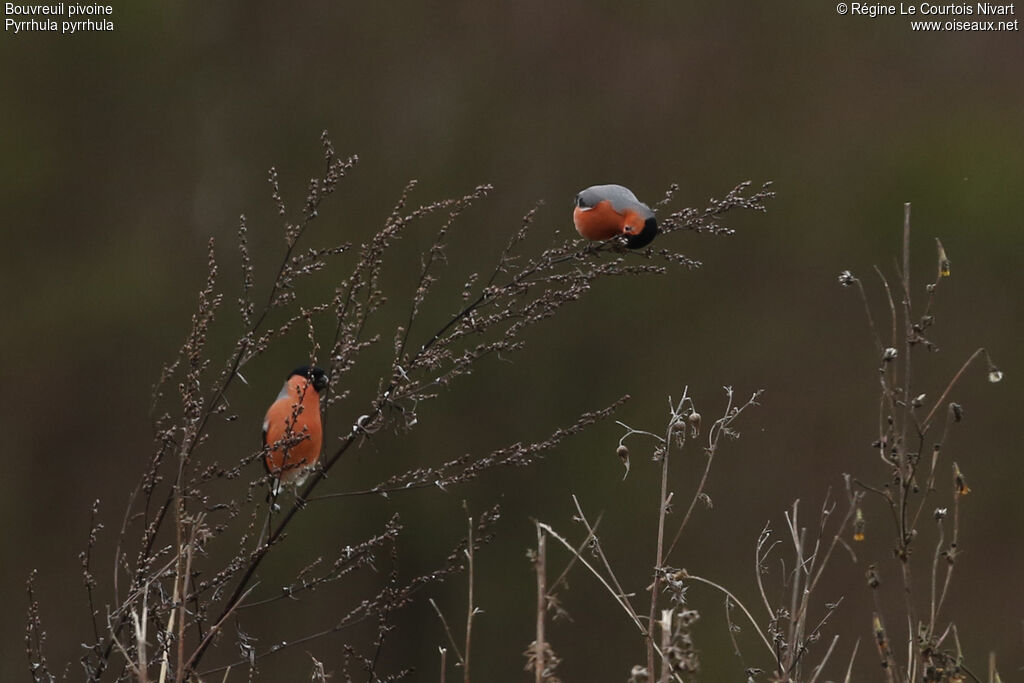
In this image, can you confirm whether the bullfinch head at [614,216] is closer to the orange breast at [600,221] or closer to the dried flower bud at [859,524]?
the orange breast at [600,221]

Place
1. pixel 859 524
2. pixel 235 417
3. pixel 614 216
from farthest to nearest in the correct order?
pixel 614 216, pixel 235 417, pixel 859 524

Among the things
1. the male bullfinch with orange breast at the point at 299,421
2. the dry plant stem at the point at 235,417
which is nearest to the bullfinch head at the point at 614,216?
the dry plant stem at the point at 235,417

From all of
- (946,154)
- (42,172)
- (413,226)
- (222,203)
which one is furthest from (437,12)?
(946,154)

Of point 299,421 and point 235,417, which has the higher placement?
point 235,417

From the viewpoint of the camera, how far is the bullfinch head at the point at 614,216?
7.68 feet

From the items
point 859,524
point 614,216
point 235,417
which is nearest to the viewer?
point 859,524

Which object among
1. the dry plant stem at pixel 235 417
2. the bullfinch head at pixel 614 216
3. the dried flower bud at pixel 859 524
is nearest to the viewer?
the dried flower bud at pixel 859 524

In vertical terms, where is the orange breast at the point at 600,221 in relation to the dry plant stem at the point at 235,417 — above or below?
above

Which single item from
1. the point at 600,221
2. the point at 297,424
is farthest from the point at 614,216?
the point at 297,424

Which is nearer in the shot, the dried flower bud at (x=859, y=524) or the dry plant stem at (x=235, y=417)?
the dried flower bud at (x=859, y=524)

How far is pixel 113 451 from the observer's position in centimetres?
366

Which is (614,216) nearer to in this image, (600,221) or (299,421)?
(600,221)

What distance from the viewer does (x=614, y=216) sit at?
7.91 ft

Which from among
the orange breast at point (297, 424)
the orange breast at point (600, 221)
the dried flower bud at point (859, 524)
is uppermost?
the orange breast at point (600, 221)
